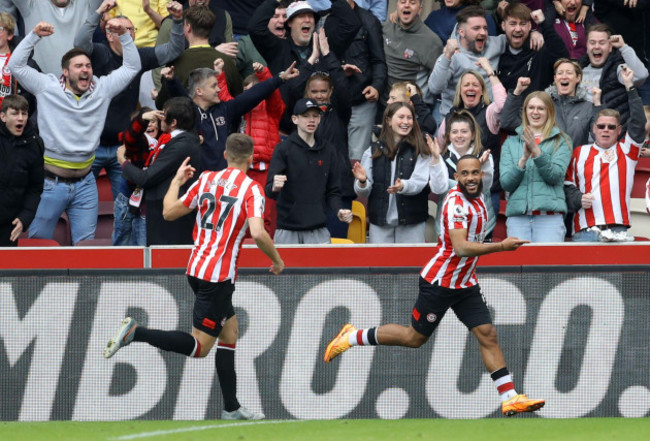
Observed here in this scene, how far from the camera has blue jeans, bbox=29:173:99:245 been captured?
1017 cm

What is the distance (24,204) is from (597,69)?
5.60 m

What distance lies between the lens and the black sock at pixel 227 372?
7.89m

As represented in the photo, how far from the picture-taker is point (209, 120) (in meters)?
10.2

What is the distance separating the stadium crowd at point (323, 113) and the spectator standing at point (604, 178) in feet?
0.05

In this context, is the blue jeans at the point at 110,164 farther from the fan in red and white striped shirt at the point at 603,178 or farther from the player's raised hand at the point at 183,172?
the fan in red and white striped shirt at the point at 603,178

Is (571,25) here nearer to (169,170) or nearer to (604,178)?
(604,178)

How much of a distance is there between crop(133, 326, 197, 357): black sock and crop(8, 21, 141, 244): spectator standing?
285cm

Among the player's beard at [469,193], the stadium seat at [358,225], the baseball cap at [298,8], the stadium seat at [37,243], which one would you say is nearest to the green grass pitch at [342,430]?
the player's beard at [469,193]

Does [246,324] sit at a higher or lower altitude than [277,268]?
lower

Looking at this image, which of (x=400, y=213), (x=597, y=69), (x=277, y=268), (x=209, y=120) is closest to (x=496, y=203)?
(x=400, y=213)

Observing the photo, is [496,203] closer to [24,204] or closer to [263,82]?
[263,82]

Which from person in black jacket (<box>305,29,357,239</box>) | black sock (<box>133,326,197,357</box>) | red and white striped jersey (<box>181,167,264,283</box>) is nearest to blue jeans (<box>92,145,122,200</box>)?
person in black jacket (<box>305,29,357,239</box>)

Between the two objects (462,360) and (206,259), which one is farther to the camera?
(462,360)

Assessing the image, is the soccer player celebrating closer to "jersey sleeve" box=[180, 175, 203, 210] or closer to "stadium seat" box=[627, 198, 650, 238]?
"jersey sleeve" box=[180, 175, 203, 210]
